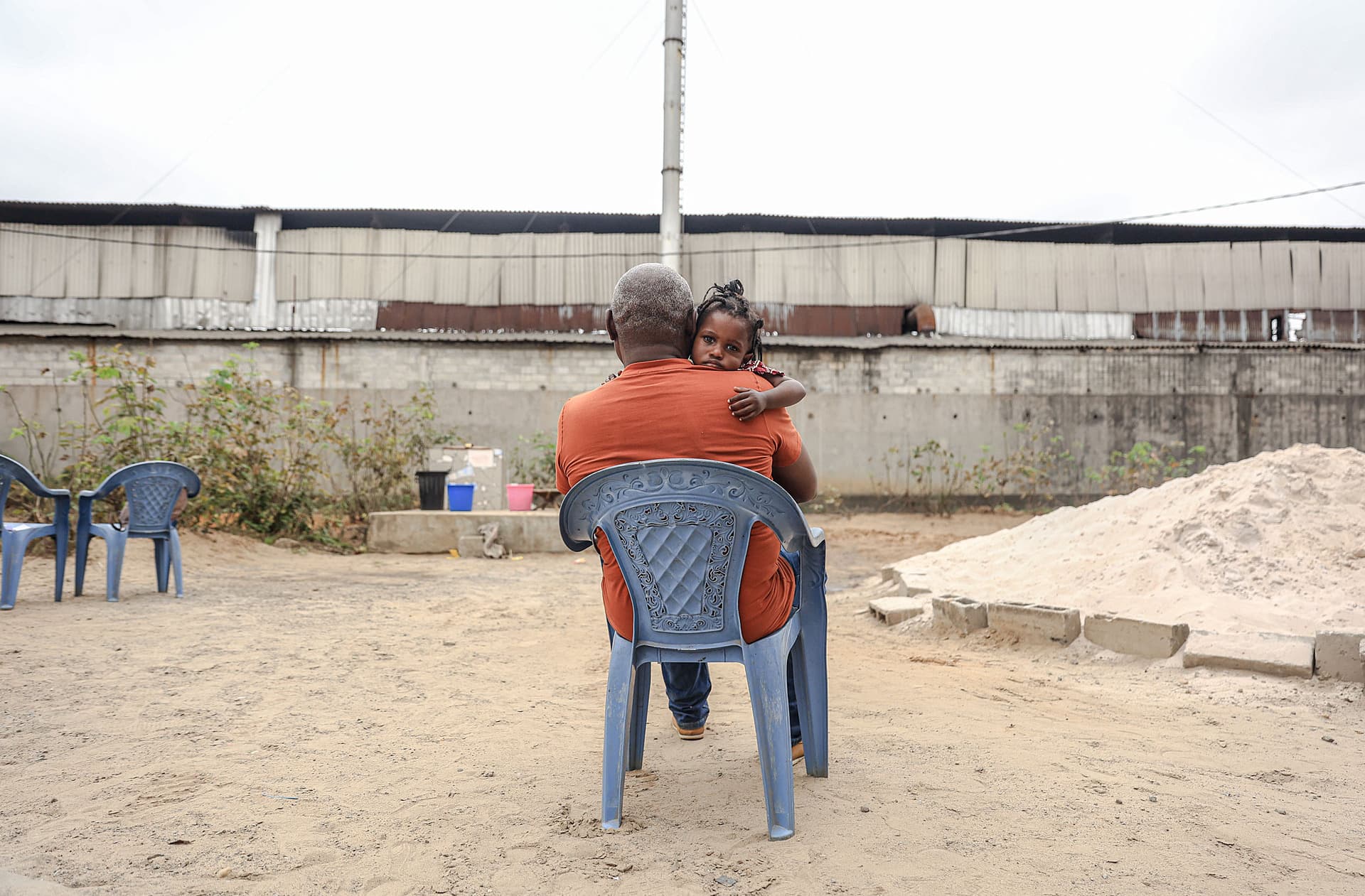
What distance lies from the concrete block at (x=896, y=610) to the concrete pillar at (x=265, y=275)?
13848 mm

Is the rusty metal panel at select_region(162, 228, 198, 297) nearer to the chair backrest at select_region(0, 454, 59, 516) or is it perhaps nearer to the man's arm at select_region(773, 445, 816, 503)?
the chair backrest at select_region(0, 454, 59, 516)

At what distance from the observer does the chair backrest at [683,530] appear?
1.98 meters

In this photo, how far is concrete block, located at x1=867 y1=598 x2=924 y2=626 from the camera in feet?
17.4

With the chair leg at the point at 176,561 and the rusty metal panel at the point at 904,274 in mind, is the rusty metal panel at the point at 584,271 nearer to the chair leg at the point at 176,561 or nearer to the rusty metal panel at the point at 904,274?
the rusty metal panel at the point at 904,274

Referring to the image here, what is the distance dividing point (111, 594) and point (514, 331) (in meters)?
10.8

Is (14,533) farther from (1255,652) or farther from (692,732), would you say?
(1255,652)

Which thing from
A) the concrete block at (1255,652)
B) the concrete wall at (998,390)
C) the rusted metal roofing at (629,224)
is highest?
the rusted metal roofing at (629,224)

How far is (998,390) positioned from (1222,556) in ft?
33.3

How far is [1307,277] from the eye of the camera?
624 inches

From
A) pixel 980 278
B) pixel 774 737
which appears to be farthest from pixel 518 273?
pixel 774 737

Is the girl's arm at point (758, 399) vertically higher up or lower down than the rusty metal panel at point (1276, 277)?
lower down

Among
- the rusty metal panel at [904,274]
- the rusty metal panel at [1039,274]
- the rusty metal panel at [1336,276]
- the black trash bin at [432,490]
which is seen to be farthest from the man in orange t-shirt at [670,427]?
the rusty metal panel at [1336,276]

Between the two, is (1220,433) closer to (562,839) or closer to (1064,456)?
(1064,456)

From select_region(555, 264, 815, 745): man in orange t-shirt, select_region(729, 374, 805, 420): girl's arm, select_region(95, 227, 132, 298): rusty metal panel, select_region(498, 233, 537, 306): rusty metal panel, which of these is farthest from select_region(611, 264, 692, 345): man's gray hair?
select_region(95, 227, 132, 298): rusty metal panel
